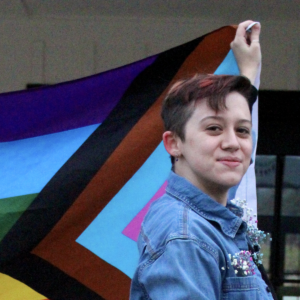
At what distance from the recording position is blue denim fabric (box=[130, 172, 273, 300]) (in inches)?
43.0

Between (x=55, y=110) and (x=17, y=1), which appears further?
(x=17, y=1)

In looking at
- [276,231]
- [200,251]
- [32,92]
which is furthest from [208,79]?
[276,231]

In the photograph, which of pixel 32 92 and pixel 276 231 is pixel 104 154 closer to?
pixel 32 92

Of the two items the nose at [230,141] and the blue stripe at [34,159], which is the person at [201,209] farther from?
the blue stripe at [34,159]

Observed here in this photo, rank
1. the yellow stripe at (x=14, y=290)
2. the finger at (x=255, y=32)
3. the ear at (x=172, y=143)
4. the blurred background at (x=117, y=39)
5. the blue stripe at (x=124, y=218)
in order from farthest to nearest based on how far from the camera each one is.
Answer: the blurred background at (x=117, y=39), the blue stripe at (x=124, y=218), the yellow stripe at (x=14, y=290), the finger at (x=255, y=32), the ear at (x=172, y=143)

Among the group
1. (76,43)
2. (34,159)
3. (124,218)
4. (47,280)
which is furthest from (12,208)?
(76,43)

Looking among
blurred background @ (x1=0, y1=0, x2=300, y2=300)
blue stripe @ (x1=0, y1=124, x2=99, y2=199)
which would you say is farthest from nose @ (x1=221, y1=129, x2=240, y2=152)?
blurred background @ (x1=0, y1=0, x2=300, y2=300)

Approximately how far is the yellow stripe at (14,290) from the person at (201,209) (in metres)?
0.99

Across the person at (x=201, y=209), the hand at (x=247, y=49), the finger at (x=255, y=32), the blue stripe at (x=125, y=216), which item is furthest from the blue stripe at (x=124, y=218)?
the person at (x=201, y=209)

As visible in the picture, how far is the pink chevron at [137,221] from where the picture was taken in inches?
90.1

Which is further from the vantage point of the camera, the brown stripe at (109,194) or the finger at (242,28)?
the brown stripe at (109,194)

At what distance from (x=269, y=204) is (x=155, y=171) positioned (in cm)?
268

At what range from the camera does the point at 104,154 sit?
2.34 metres

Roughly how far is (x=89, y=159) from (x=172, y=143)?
96cm
